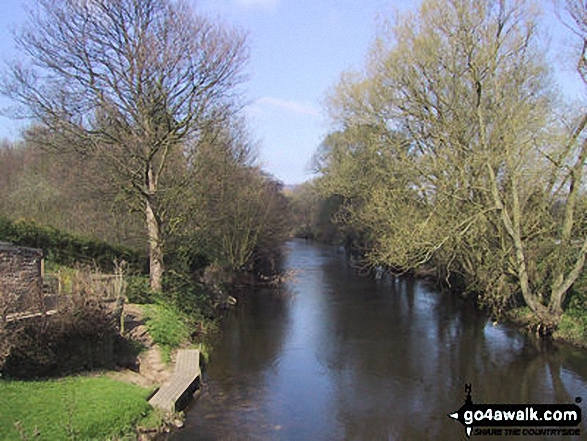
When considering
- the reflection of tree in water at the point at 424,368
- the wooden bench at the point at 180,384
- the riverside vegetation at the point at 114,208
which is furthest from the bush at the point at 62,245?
the reflection of tree in water at the point at 424,368

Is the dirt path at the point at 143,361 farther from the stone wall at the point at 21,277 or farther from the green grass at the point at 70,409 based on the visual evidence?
the stone wall at the point at 21,277

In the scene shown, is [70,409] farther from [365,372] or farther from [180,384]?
[365,372]

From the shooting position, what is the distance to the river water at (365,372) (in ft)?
32.4

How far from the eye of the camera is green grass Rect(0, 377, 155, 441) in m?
7.82

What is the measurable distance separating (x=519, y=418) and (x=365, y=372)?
3.73 m

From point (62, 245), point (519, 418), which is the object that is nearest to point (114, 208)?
point (62, 245)

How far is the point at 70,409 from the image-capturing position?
27.7 feet

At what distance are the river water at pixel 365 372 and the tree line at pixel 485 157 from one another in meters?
2.18

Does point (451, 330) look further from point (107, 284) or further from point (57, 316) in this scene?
point (57, 316)

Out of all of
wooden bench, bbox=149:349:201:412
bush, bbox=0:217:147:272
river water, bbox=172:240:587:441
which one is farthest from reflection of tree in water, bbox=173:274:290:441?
bush, bbox=0:217:147:272

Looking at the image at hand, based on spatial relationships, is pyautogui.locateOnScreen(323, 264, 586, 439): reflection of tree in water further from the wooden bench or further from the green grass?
the green grass

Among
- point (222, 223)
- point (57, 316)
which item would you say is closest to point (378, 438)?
point (57, 316)

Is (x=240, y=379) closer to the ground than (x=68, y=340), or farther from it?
closer to the ground

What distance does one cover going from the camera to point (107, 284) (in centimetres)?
1391
